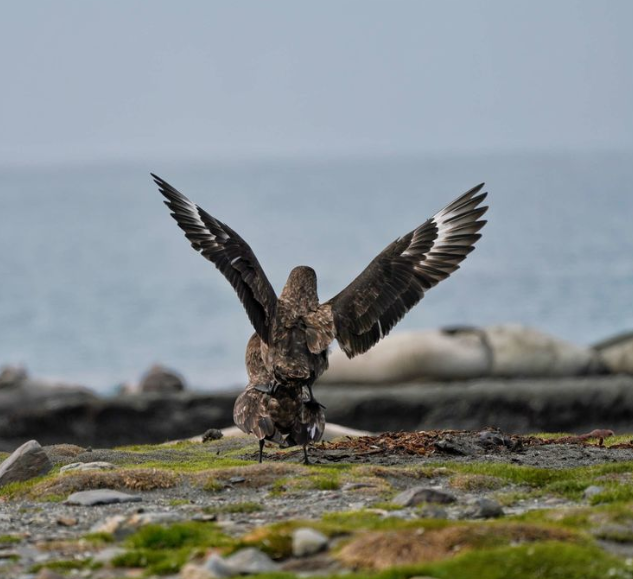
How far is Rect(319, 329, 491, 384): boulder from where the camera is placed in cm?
3428

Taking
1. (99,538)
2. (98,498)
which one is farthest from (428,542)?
(98,498)

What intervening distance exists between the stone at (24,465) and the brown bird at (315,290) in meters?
2.78

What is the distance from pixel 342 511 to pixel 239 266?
475cm

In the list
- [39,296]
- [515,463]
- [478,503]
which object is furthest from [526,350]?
[39,296]

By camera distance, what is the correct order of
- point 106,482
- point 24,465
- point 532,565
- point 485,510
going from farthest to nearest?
point 24,465 → point 106,482 → point 485,510 → point 532,565

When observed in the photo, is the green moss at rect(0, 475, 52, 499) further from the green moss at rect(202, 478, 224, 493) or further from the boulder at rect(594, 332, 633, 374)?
the boulder at rect(594, 332, 633, 374)

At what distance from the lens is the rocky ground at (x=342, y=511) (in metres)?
9.23

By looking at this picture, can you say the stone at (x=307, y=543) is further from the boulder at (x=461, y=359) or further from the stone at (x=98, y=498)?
the boulder at (x=461, y=359)

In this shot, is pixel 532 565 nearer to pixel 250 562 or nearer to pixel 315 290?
pixel 250 562

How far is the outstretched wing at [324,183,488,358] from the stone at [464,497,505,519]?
5.01 m

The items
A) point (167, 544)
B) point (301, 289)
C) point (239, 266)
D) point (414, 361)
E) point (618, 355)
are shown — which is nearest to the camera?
point (167, 544)

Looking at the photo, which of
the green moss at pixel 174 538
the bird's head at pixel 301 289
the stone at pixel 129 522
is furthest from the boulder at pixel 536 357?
the green moss at pixel 174 538

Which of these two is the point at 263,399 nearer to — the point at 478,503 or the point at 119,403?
the point at 478,503

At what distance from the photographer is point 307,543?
9.60 metres
